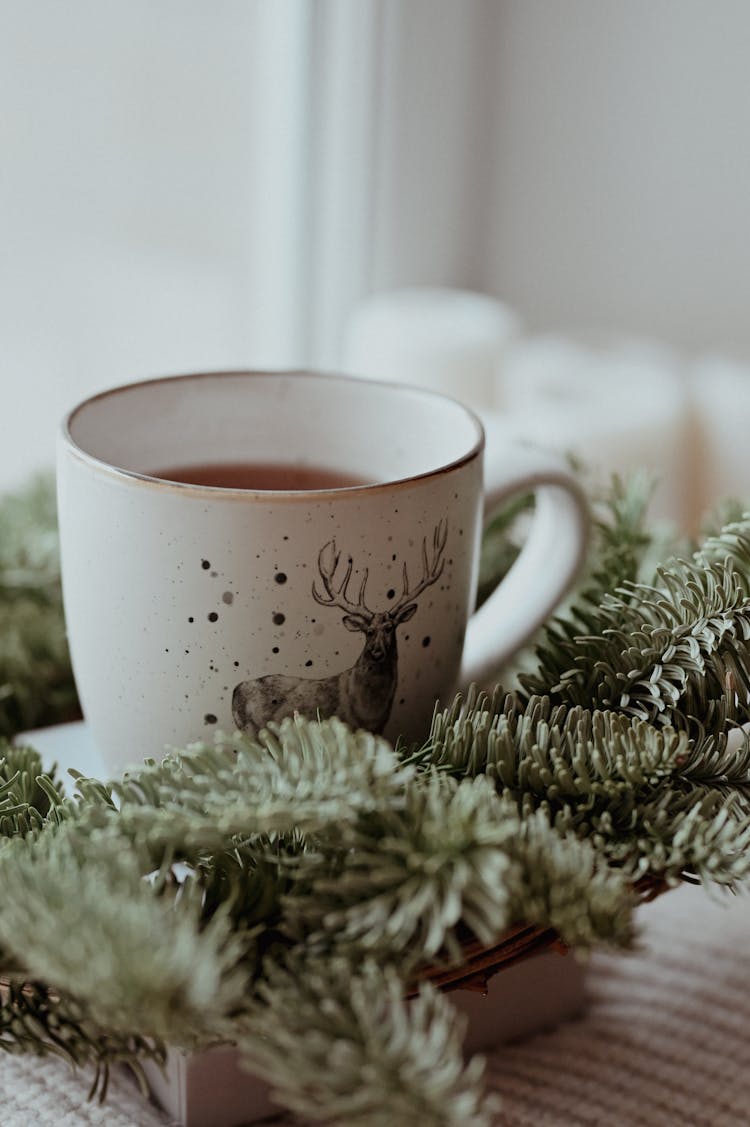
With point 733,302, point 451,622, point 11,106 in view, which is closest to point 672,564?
point 451,622

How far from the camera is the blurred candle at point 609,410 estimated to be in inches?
32.7

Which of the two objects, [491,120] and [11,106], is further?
[491,120]

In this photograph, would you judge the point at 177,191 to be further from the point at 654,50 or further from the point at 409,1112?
the point at 409,1112

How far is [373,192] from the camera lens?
1.04 metres

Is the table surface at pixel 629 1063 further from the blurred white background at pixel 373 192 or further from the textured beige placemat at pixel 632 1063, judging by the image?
the blurred white background at pixel 373 192

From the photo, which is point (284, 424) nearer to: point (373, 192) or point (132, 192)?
point (132, 192)

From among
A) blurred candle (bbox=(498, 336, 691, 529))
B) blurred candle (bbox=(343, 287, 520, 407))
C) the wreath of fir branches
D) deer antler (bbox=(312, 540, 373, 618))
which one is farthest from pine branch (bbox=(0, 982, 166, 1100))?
blurred candle (bbox=(343, 287, 520, 407))

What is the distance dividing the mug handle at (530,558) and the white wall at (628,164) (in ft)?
2.38

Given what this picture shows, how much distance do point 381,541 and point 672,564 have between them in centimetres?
10

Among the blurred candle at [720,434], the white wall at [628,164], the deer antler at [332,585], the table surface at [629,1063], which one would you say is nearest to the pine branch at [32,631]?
the table surface at [629,1063]

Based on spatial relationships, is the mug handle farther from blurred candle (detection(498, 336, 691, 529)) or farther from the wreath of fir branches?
blurred candle (detection(498, 336, 691, 529))

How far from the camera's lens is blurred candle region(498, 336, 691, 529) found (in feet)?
2.73

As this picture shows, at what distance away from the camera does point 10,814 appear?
31 centimetres

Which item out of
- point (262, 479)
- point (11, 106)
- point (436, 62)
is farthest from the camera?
point (436, 62)
